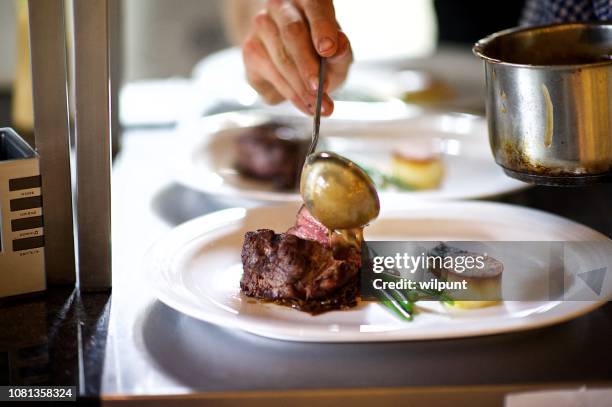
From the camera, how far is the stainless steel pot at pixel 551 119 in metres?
1.13

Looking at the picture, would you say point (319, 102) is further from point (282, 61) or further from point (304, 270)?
point (304, 270)

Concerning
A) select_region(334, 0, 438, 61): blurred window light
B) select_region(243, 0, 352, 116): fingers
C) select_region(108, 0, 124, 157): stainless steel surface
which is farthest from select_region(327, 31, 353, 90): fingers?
select_region(334, 0, 438, 61): blurred window light

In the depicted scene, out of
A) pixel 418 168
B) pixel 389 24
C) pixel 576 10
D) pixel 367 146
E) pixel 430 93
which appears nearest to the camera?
pixel 576 10

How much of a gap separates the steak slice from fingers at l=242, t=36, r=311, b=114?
353 millimetres

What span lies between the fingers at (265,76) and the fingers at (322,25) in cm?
14

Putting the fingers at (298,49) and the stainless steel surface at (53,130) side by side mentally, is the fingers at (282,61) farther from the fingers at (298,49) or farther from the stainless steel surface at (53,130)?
the stainless steel surface at (53,130)

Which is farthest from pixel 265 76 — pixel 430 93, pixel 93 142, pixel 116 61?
pixel 430 93

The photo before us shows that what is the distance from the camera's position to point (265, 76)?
1535mm

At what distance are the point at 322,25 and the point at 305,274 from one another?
1.40 feet

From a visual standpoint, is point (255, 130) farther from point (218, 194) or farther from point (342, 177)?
point (342, 177)

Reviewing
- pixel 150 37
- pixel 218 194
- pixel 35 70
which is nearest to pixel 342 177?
pixel 35 70

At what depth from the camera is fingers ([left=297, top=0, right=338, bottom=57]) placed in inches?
52.8

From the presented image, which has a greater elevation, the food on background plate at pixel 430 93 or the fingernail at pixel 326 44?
the fingernail at pixel 326 44

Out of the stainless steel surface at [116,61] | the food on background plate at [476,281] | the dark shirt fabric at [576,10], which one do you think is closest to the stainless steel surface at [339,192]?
the food on background plate at [476,281]
